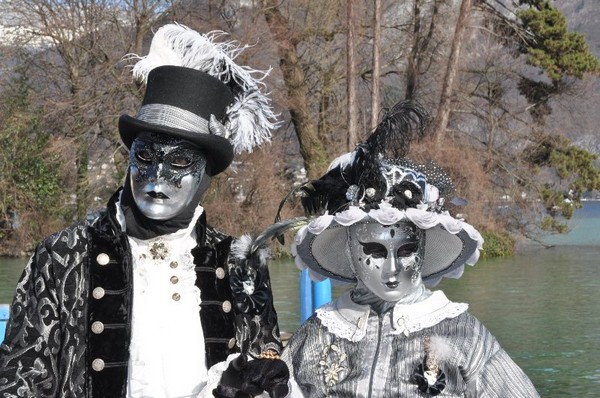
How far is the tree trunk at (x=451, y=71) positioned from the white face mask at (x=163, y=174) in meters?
19.0

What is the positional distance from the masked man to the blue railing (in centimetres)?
338

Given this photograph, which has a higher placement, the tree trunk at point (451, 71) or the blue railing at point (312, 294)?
the tree trunk at point (451, 71)

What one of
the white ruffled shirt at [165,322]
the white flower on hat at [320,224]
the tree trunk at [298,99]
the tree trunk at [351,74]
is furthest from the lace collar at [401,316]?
the tree trunk at [298,99]

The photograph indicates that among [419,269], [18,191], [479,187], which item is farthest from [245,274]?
[18,191]

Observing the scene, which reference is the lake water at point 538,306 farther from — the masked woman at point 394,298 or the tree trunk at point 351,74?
the masked woman at point 394,298

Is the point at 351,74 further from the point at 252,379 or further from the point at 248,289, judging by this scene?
the point at 252,379

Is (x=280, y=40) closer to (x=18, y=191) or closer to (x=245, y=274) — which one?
(x=18, y=191)

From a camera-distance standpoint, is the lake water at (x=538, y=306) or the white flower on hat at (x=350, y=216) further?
the lake water at (x=538, y=306)

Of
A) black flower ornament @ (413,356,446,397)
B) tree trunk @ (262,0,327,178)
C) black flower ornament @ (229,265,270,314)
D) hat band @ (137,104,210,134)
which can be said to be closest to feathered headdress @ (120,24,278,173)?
hat band @ (137,104,210,134)

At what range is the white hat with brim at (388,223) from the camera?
3051 mm

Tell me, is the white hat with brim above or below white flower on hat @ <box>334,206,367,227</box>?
below

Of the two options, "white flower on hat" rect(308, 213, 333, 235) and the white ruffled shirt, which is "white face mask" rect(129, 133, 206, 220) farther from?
"white flower on hat" rect(308, 213, 333, 235)

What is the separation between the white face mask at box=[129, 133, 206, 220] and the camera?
3.05m

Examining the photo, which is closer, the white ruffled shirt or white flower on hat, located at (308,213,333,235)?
the white ruffled shirt
